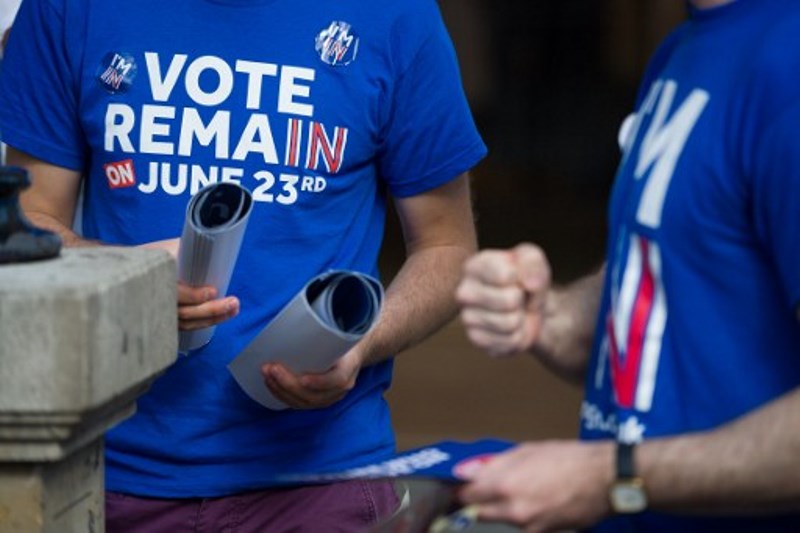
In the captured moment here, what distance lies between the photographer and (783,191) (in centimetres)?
197

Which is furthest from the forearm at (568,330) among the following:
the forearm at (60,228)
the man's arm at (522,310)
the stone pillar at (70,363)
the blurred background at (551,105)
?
the blurred background at (551,105)

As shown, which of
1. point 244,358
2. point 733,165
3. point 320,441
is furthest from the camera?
point 320,441

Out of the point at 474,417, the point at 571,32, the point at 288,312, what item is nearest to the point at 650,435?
the point at 288,312

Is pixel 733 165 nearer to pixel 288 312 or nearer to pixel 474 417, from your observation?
pixel 288 312

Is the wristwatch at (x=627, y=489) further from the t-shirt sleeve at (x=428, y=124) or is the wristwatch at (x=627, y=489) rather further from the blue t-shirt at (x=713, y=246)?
the t-shirt sleeve at (x=428, y=124)

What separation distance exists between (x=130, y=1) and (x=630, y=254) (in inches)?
47.0

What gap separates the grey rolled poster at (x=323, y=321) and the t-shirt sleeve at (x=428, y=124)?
456 millimetres

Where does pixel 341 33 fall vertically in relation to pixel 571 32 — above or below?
above

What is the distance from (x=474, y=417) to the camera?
6855 mm

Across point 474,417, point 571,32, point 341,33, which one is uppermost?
point 341,33

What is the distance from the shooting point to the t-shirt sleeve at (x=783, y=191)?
1957 millimetres

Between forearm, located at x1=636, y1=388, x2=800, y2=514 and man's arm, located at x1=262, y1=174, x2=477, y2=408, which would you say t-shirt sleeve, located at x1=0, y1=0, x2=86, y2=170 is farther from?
forearm, located at x1=636, y1=388, x2=800, y2=514

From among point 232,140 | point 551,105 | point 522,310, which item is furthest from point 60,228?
point 551,105

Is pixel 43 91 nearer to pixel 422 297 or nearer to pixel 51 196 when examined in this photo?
pixel 51 196
